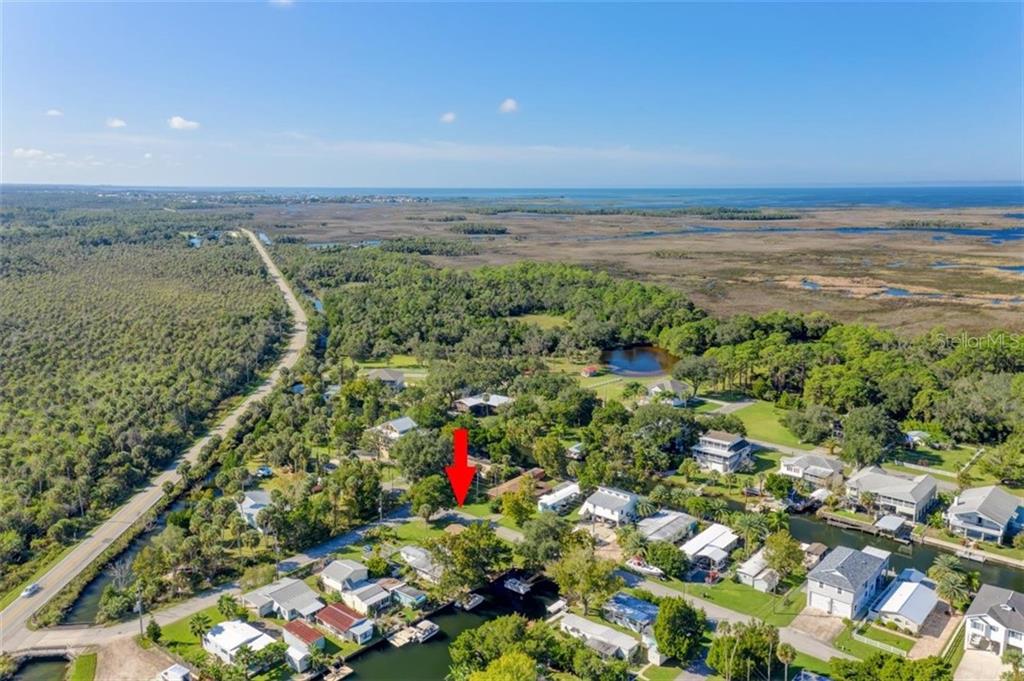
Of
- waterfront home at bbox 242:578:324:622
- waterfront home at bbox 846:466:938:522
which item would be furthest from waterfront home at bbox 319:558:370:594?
waterfront home at bbox 846:466:938:522

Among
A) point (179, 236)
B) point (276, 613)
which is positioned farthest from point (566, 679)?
point (179, 236)

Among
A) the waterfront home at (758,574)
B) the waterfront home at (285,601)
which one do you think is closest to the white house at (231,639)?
the waterfront home at (285,601)

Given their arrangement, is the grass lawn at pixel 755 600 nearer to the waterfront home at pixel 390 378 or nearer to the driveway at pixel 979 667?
the driveway at pixel 979 667

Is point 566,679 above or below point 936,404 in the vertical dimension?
below

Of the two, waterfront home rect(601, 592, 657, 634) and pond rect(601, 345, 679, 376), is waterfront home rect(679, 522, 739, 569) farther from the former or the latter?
pond rect(601, 345, 679, 376)

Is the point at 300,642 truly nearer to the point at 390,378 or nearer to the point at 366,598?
the point at 366,598

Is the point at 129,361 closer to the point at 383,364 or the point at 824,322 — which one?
the point at 383,364
